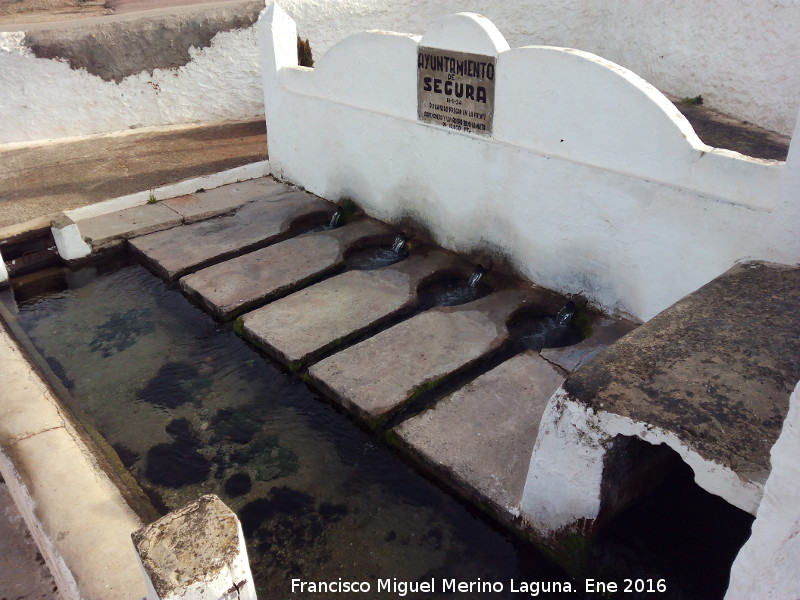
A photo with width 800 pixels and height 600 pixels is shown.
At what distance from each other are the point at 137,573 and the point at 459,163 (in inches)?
176

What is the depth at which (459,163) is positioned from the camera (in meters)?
6.18

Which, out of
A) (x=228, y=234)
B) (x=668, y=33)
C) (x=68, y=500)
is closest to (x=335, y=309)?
(x=228, y=234)

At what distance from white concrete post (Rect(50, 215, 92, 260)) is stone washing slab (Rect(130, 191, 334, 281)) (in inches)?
19.6

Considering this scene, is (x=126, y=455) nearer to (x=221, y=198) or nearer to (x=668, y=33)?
(x=221, y=198)

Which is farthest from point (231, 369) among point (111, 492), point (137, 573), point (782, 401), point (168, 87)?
point (168, 87)

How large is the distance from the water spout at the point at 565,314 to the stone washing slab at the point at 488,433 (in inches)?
28.3

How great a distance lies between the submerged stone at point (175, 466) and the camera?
13.8ft

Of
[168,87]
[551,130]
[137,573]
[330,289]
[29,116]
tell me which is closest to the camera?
[137,573]

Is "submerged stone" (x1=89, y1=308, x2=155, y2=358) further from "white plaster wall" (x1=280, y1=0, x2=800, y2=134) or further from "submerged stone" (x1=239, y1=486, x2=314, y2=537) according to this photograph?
"white plaster wall" (x1=280, y1=0, x2=800, y2=134)

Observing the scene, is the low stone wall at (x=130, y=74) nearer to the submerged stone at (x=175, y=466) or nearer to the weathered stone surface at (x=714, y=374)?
the submerged stone at (x=175, y=466)

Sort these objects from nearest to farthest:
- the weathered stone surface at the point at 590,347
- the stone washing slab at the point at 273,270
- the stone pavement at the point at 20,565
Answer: the stone pavement at the point at 20,565
the weathered stone surface at the point at 590,347
the stone washing slab at the point at 273,270

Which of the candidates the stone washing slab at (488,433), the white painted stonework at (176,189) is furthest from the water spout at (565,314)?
the white painted stonework at (176,189)

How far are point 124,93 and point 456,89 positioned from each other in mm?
6268

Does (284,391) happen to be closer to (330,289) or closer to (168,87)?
(330,289)
